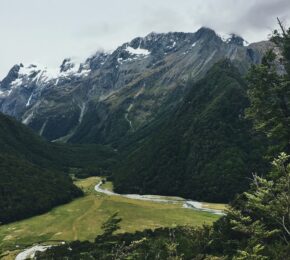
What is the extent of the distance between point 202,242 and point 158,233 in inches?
2526

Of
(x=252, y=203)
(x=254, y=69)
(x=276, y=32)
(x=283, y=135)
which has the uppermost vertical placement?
(x=276, y=32)

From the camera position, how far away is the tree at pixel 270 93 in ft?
259

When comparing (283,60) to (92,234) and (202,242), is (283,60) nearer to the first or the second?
(202,242)

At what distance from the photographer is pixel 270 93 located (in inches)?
3219

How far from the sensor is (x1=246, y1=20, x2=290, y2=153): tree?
259ft

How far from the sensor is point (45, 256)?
134 metres

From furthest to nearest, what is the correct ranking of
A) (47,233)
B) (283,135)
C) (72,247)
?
1. (47,233)
2. (72,247)
3. (283,135)

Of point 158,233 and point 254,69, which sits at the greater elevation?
point 254,69

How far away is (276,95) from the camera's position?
8131 centimetres

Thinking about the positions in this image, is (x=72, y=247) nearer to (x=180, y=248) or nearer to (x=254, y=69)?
(x=180, y=248)

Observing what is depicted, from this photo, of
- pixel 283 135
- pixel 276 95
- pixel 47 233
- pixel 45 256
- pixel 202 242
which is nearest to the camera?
pixel 283 135

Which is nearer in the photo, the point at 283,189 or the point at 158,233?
the point at 283,189

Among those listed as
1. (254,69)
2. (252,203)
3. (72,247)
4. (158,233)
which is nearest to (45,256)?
(72,247)

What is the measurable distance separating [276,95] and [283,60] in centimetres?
903
